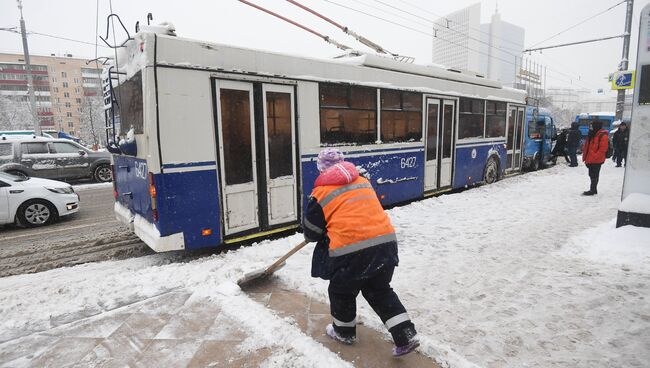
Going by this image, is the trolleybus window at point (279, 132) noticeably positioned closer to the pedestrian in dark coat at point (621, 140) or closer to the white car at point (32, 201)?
the white car at point (32, 201)

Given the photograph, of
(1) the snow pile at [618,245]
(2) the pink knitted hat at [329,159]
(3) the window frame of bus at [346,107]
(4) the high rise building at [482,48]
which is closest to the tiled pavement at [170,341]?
(2) the pink knitted hat at [329,159]

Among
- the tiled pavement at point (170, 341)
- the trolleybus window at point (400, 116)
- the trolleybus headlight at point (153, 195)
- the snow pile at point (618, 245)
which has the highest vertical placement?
the trolleybus window at point (400, 116)

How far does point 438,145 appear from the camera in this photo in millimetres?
8820

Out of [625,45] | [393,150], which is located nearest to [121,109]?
[393,150]

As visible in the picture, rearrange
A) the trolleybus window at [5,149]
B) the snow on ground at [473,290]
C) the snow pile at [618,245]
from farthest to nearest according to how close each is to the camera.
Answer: the trolleybus window at [5,149], the snow pile at [618,245], the snow on ground at [473,290]

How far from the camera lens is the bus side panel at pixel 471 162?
381 inches

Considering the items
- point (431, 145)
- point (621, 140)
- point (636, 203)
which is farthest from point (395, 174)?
point (621, 140)

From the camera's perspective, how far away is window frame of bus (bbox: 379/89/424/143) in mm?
7188

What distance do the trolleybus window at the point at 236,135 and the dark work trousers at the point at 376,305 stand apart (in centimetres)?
288

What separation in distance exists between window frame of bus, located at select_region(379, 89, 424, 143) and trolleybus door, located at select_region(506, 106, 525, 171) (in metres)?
5.22

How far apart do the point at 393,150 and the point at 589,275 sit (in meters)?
4.19

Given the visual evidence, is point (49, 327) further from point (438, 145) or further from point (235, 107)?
point (438, 145)

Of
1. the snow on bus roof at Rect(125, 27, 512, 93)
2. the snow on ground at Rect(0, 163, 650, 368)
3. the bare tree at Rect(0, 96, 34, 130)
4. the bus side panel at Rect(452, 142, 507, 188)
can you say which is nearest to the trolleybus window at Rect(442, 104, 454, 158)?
the bus side panel at Rect(452, 142, 507, 188)

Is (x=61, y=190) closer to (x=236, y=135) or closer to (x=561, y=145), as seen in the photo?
(x=236, y=135)
